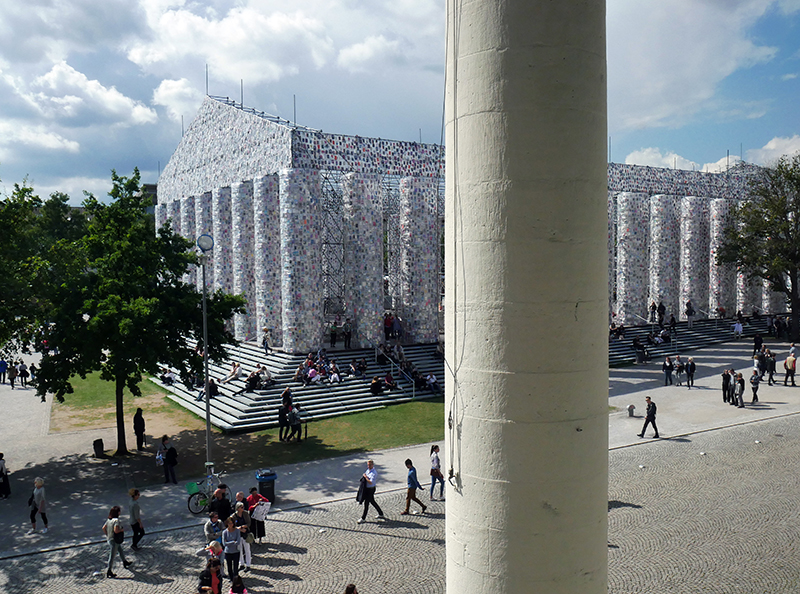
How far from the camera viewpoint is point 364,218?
28.2 m

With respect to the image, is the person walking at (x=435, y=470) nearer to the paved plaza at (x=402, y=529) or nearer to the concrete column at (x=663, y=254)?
the paved plaza at (x=402, y=529)

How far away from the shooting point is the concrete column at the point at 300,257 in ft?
87.8

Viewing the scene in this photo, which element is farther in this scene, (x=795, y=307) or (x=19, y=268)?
(x=795, y=307)

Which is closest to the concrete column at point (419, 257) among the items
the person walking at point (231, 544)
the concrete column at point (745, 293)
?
the person walking at point (231, 544)

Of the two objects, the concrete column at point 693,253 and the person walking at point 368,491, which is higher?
the concrete column at point 693,253

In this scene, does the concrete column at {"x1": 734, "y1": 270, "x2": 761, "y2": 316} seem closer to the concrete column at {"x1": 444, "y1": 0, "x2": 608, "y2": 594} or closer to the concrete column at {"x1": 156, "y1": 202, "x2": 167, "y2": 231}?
the concrete column at {"x1": 156, "y1": 202, "x2": 167, "y2": 231}

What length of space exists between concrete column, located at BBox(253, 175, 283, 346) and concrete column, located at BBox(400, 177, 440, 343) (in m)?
5.95

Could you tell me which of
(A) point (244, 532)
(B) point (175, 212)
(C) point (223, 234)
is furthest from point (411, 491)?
(B) point (175, 212)

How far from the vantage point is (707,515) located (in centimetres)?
1306

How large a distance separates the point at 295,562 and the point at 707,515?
849cm

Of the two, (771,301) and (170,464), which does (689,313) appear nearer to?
(771,301)

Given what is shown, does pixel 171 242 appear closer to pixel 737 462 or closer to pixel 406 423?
pixel 406 423

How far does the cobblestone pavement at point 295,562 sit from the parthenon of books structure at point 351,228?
14.5 m

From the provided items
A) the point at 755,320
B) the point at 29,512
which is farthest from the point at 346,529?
the point at 755,320
